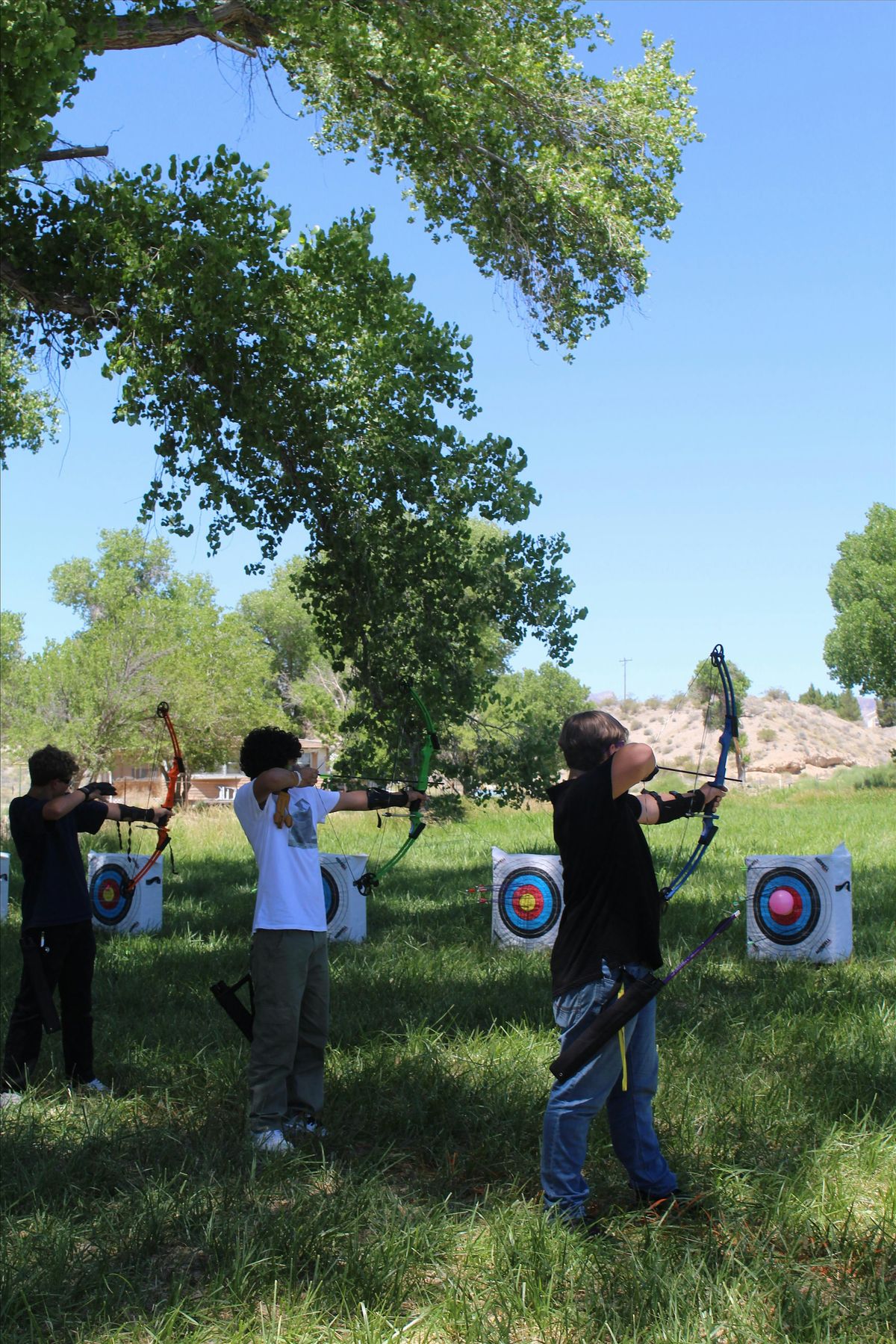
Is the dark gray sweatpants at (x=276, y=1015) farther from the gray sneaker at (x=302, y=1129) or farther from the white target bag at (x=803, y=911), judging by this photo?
the white target bag at (x=803, y=911)

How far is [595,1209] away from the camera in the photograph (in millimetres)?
3893

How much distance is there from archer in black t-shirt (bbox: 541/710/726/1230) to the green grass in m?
0.20

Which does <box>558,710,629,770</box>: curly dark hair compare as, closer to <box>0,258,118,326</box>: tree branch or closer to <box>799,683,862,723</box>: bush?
<box>0,258,118,326</box>: tree branch

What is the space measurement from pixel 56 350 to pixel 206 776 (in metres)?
36.9

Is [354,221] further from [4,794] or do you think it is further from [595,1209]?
[4,794]

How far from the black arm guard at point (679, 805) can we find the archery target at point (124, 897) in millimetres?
6603

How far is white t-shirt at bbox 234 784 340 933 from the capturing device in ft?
14.8

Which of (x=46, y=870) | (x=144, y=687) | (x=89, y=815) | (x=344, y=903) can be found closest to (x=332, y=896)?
(x=344, y=903)

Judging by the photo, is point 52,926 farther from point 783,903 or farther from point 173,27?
point 173,27

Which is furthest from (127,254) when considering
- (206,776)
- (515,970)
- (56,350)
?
(206,776)

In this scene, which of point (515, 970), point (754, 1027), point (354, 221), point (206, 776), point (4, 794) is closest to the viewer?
point (754, 1027)

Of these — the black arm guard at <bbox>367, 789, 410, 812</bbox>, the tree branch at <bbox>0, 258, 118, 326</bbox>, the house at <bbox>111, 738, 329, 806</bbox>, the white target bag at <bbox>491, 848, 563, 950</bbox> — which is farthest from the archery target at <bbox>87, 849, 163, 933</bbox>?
the house at <bbox>111, 738, 329, 806</bbox>

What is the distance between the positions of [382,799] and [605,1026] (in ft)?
5.72

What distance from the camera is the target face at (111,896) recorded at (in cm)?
1020
